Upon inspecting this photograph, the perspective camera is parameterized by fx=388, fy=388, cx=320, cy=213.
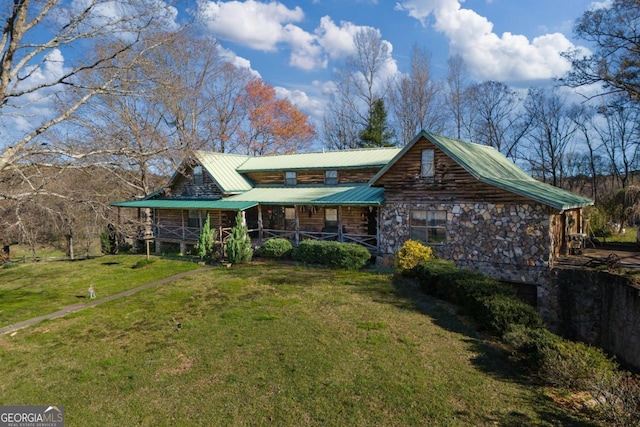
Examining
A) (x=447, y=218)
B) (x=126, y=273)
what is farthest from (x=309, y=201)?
(x=126, y=273)

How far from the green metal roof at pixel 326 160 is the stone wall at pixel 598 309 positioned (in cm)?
1185

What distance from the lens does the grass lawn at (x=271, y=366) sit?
6.98 m

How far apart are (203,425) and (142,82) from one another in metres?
9.43

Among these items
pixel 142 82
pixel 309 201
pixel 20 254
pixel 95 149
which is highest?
pixel 142 82

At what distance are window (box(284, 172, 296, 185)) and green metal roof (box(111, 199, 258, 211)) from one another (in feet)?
13.7

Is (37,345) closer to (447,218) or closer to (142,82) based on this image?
(142,82)

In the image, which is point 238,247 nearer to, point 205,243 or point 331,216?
point 205,243

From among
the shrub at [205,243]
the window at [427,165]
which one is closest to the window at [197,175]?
the shrub at [205,243]

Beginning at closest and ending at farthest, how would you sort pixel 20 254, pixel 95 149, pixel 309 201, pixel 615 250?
pixel 95 149, pixel 615 250, pixel 309 201, pixel 20 254

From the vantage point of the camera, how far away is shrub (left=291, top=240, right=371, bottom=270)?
747 inches

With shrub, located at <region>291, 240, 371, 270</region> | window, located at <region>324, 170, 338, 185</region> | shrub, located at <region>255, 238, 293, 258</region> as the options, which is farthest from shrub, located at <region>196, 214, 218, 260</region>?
window, located at <region>324, 170, 338, 185</region>

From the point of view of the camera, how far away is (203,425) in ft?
21.9

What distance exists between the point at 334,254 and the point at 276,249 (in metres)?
3.64

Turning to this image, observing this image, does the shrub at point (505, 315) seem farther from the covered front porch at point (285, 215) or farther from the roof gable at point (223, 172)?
the roof gable at point (223, 172)
